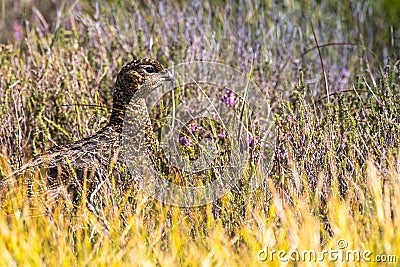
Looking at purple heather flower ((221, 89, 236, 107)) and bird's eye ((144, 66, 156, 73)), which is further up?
bird's eye ((144, 66, 156, 73))

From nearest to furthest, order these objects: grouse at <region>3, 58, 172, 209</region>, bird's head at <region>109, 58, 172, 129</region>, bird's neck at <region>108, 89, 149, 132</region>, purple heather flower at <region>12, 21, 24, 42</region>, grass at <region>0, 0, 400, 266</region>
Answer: grass at <region>0, 0, 400, 266</region> → grouse at <region>3, 58, 172, 209</region> → bird's neck at <region>108, 89, 149, 132</region> → bird's head at <region>109, 58, 172, 129</region> → purple heather flower at <region>12, 21, 24, 42</region>

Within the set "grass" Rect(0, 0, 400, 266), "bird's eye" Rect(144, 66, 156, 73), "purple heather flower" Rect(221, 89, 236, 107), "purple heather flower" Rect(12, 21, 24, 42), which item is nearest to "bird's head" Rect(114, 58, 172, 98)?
"bird's eye" Rect(144, 66, 156, 73)

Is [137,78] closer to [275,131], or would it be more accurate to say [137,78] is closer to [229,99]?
[229,99]

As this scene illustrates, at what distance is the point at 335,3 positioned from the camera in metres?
5.91

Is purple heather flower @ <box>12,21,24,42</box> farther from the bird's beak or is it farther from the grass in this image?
the bird's beak

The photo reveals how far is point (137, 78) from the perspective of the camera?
3789 mm

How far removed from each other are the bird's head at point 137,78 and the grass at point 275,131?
0.21m

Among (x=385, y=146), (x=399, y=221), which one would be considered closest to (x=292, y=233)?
(x=399, y=221)

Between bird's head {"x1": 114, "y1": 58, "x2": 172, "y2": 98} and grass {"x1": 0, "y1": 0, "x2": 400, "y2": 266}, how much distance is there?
0.68 ft

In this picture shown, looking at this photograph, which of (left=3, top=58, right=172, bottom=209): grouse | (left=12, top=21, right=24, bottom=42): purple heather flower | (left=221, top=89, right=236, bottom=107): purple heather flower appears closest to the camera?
(left=3, top=58, right=172, bottom=209): grouse

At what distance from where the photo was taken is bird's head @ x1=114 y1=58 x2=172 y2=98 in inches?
149

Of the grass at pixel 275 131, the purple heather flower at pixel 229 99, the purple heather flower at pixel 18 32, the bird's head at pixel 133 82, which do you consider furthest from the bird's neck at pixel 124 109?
the purple heather flower at pixel 18 32

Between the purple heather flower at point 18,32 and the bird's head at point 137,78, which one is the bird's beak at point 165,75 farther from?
the purple heather flower at point 18,32

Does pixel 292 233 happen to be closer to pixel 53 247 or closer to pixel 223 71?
pixel 53 247
